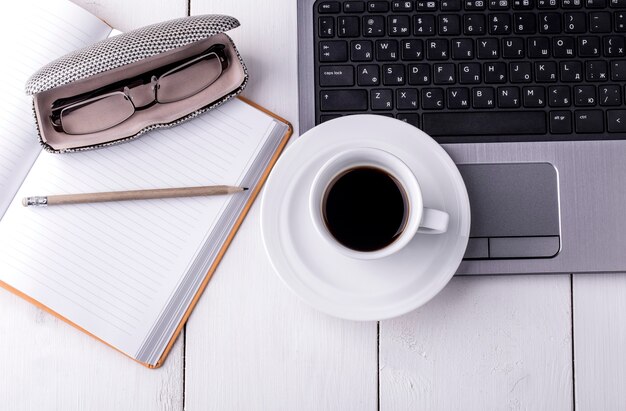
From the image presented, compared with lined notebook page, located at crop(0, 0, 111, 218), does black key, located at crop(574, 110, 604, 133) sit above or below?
below

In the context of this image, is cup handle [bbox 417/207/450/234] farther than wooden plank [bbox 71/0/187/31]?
No

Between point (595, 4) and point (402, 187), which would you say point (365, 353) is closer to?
point (402, 187)

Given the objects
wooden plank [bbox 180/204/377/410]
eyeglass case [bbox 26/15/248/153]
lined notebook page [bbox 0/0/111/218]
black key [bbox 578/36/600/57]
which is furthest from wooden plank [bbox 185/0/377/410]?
black key [bbox 578/36/600/57]

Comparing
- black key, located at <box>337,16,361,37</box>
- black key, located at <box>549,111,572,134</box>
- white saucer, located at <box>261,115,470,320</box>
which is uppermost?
black key, located at <box>337,16,361,37</box>

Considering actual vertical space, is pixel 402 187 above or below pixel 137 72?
below

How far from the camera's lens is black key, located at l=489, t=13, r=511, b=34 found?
0.53m

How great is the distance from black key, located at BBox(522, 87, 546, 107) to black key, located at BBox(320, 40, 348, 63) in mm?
171

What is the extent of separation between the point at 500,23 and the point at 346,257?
26 centimetres

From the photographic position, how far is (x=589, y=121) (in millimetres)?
523

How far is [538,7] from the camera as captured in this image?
1.74 feet

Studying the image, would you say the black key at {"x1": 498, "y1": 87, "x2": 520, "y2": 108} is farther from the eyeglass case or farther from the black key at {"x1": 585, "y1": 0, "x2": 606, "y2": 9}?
the eyeglass case

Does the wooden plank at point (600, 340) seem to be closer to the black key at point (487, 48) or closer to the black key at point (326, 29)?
the black key at point (487, 48)

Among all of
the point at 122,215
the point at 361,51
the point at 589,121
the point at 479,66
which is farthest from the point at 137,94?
the point at 589,121

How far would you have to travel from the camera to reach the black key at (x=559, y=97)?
524mm
